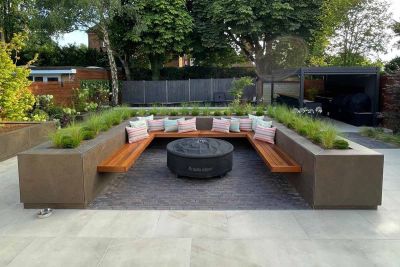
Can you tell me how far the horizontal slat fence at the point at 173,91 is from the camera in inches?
890

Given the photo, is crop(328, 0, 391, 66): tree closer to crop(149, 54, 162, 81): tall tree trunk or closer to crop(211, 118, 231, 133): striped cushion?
crop(149, 54, 162, 81): tall tree trunk

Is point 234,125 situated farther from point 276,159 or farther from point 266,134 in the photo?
point 276,159

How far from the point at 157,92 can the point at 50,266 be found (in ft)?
63.8

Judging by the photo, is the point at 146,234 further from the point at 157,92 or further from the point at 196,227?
the point at 157,92

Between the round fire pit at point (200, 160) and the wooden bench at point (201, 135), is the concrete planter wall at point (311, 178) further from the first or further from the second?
the round fire pit at point (200, 160)

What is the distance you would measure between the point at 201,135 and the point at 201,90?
1398 centimetres

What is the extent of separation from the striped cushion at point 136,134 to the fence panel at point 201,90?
14257mm

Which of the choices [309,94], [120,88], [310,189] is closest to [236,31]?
[309,94]

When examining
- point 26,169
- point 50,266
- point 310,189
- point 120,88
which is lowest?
point 50,266

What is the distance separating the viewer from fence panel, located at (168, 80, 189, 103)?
22.7 m

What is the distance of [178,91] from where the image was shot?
898 inches

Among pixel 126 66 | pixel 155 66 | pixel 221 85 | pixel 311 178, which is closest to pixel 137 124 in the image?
pixel 311 178

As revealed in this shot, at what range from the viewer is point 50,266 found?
3.69 metres

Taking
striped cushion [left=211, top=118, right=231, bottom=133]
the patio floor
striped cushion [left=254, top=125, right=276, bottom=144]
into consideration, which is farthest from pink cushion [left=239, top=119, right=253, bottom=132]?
the patio floor
